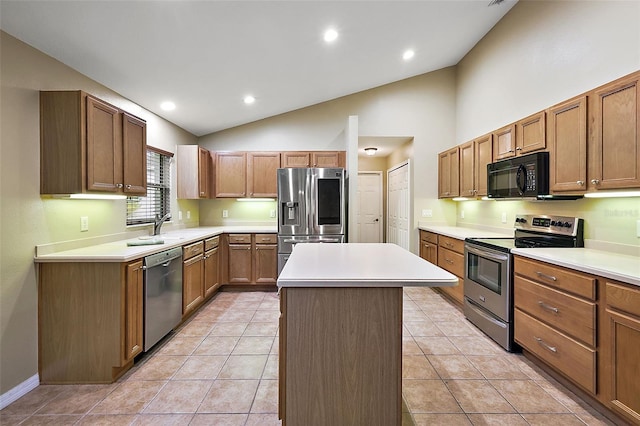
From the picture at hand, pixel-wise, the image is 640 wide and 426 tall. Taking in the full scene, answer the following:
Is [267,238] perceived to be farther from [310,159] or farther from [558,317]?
[558,317]

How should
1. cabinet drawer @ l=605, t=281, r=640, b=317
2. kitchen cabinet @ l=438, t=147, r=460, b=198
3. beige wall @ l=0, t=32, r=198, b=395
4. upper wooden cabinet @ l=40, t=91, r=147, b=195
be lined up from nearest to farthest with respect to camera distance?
cabinet drawer @ l=605, t=281, r=640, b=317
beige wall @ l=0, t=32, r=198, b=395
upper wooden cabinet @ l=40, t=91, r=147, b=195
kitchen cabinet @ l=438, t=147, r=460, b=198

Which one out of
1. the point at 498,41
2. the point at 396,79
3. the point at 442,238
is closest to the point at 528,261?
the point at 442,238

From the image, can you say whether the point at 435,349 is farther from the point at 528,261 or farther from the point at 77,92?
the point at 77,92

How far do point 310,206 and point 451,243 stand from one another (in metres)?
1.91

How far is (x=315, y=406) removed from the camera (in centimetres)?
150

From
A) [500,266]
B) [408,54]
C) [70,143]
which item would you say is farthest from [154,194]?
[500,266]

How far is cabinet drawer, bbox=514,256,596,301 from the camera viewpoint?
1866 mm

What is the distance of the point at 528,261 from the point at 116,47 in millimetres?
3611

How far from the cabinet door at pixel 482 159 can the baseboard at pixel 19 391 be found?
4.45m

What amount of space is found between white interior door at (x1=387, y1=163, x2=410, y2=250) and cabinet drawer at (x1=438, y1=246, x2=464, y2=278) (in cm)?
98

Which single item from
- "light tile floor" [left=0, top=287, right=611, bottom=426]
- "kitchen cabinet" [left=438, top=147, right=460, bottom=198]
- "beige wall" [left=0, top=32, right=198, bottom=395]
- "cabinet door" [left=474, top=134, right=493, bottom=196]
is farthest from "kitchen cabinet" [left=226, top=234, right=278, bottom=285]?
"cabinet door" [left=474, top=134, right=493, bottom=196]

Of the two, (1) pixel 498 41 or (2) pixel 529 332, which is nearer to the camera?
(2) pixel 529 332

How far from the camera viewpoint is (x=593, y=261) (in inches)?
78.7

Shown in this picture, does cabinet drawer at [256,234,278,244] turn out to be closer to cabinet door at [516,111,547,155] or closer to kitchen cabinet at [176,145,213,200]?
kitchen cabinet at [176,145,213,200]
